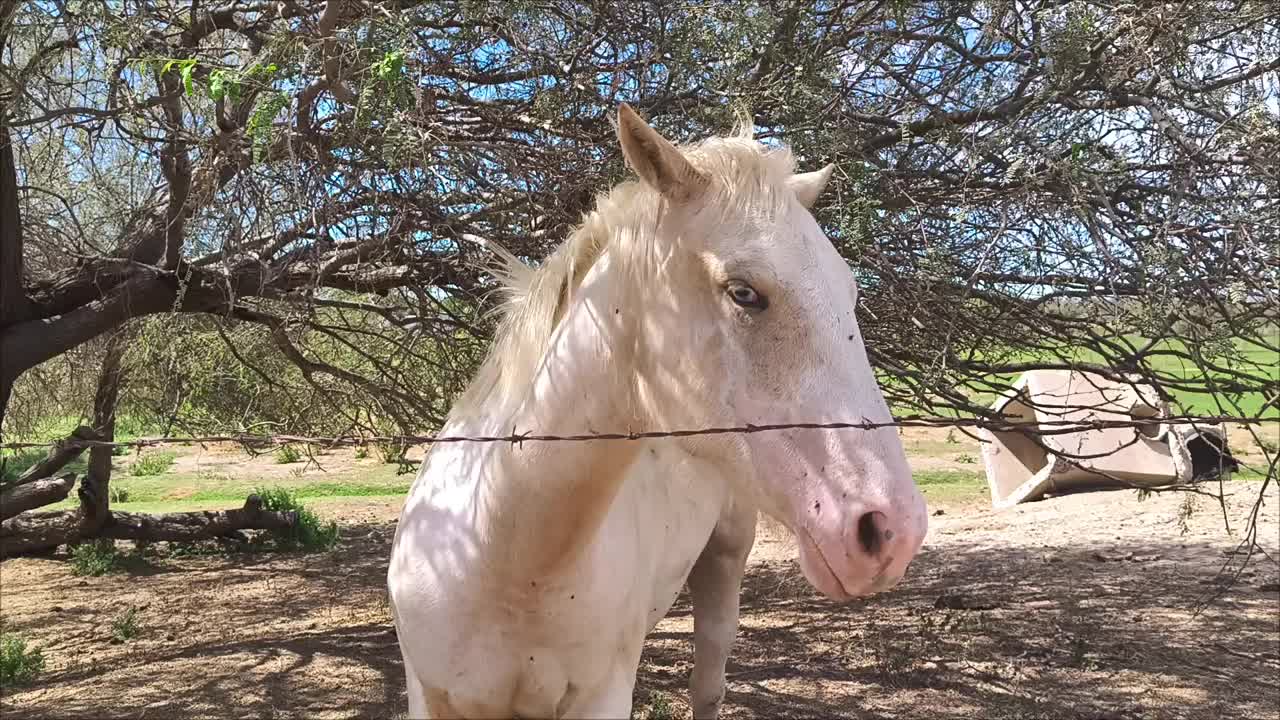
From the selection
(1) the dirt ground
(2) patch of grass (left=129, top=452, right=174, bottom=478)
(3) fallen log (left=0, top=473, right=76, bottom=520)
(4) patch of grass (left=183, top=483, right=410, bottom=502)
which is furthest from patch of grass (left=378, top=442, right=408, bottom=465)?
(2) patch of grass (left=129, top=452, right=174, bottom=478)

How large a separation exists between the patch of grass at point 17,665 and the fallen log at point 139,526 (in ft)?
9.75

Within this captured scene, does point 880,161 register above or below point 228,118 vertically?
below

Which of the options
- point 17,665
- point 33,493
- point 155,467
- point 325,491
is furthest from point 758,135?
point 155,467

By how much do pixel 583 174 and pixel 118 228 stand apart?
3197 millimetres

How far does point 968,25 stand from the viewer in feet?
11.6

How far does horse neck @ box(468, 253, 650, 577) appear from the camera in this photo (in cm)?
170

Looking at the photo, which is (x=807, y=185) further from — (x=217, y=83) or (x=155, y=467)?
(x=155, y=467)

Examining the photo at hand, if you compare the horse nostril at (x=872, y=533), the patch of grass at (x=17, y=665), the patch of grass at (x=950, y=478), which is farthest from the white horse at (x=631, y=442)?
the patch of grass at (x=950, y=478)

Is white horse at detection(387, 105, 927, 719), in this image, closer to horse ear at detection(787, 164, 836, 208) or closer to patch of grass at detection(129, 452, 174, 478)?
horse ear at detection(787, 164, 836, 208)

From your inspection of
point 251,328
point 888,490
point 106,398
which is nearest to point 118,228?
point 251,328

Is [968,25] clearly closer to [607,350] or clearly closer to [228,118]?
[607,350]

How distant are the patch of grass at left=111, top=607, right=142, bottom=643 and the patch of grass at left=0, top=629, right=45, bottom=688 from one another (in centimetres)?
59

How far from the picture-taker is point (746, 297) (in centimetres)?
147

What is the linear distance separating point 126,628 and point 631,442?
537 cm
